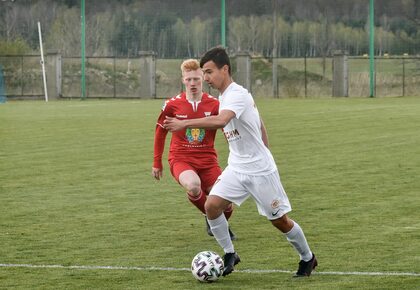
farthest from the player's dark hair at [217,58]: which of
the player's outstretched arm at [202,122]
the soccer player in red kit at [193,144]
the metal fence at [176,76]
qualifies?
the metal fence at [176,76]

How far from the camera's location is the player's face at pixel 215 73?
8.66m

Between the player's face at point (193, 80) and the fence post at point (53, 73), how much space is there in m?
45.3

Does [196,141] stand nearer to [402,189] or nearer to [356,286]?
[356,286]

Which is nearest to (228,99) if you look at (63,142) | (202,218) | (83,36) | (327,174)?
(202,218)

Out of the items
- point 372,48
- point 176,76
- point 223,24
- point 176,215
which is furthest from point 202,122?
point 176,76

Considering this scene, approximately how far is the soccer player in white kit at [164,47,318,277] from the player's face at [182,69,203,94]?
1.69m

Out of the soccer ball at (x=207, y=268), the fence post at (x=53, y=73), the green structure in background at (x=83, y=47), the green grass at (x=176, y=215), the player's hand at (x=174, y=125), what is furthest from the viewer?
the green structure in background at (x=83, y=47)

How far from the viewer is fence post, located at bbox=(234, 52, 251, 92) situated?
5691 centimetres

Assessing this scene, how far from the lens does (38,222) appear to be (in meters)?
12.2

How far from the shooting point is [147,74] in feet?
186

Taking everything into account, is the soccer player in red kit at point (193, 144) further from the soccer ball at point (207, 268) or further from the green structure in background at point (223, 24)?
the green structure in background at point (223, 24)

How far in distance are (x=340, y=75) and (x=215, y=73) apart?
48777 mm

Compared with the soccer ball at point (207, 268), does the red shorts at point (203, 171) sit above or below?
above

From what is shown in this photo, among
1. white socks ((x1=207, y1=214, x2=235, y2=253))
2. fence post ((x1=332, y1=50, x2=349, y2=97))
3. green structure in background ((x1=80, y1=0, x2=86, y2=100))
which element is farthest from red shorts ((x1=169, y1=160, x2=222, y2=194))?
fence post ((x1=332, y1=50, x2=349, y2=97))
